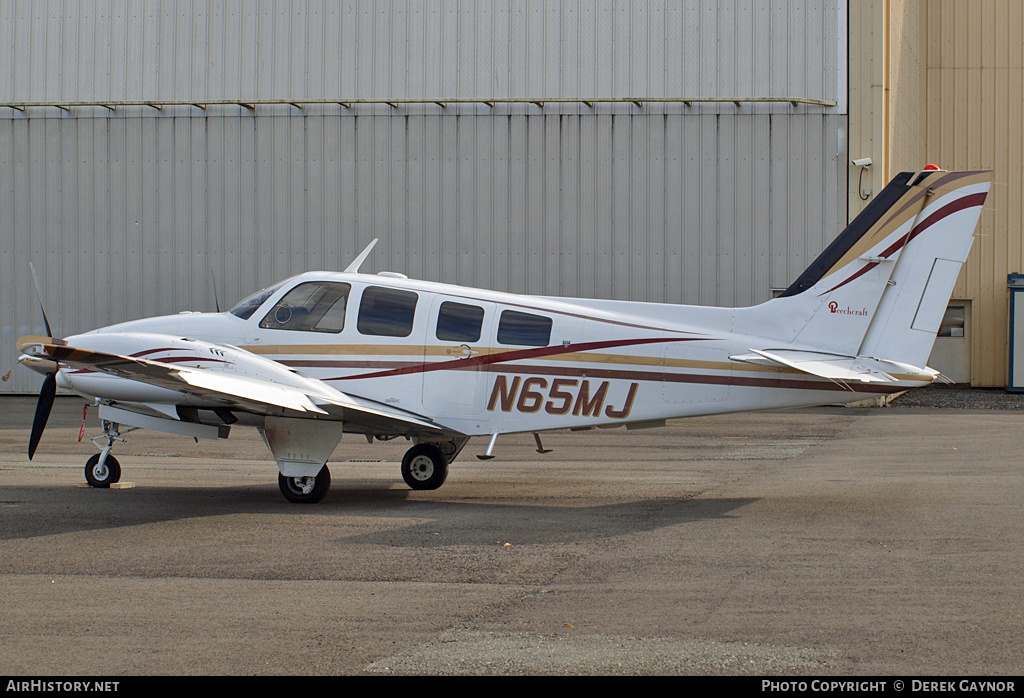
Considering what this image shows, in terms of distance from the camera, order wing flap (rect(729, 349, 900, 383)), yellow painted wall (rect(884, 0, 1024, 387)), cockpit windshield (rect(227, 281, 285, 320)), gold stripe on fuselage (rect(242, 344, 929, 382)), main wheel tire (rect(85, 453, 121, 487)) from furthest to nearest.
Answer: yellow painted wall (rect(884, 0, 1024, 387)) < main wheel tire (rect(85, 453, 121, 487)) < cockpit windshield (rect(227, 281, 285, 320)) < gold stripe on fuselage (rect(242, 344, 929, 382)) < wing flap (rect(729, 349, 900, 383))

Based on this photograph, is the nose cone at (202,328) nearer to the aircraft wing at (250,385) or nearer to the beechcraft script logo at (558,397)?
the aircraft wing at (250,385)

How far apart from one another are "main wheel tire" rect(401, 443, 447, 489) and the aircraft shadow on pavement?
191 millimetres

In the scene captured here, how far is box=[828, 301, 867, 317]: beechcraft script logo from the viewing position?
10117 millimetres

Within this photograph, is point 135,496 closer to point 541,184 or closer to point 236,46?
point 541,184

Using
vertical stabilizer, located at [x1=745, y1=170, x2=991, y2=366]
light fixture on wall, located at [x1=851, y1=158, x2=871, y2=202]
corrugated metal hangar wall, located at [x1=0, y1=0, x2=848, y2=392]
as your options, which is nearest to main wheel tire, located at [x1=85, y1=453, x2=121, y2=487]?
vertical stabilizer, located at [x1=745, y1=170, x2=991, y2=366]

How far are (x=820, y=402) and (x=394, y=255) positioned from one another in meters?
14.5

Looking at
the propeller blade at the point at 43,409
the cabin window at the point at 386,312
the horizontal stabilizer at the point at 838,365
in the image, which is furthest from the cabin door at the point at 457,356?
the propeller blade at the point at 43,409

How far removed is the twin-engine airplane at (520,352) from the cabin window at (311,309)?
0.6 inches

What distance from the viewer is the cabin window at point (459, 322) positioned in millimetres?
10688

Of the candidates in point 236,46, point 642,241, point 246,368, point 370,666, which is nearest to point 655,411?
point 246,368

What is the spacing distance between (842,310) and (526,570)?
4.84 m

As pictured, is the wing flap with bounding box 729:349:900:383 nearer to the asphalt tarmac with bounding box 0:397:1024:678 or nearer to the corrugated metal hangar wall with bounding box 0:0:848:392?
the asphalt tarmac with bounding box 0:397:1024:678

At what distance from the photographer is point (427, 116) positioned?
22.8 m

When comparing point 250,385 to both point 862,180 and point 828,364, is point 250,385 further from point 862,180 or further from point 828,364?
point 862,180
